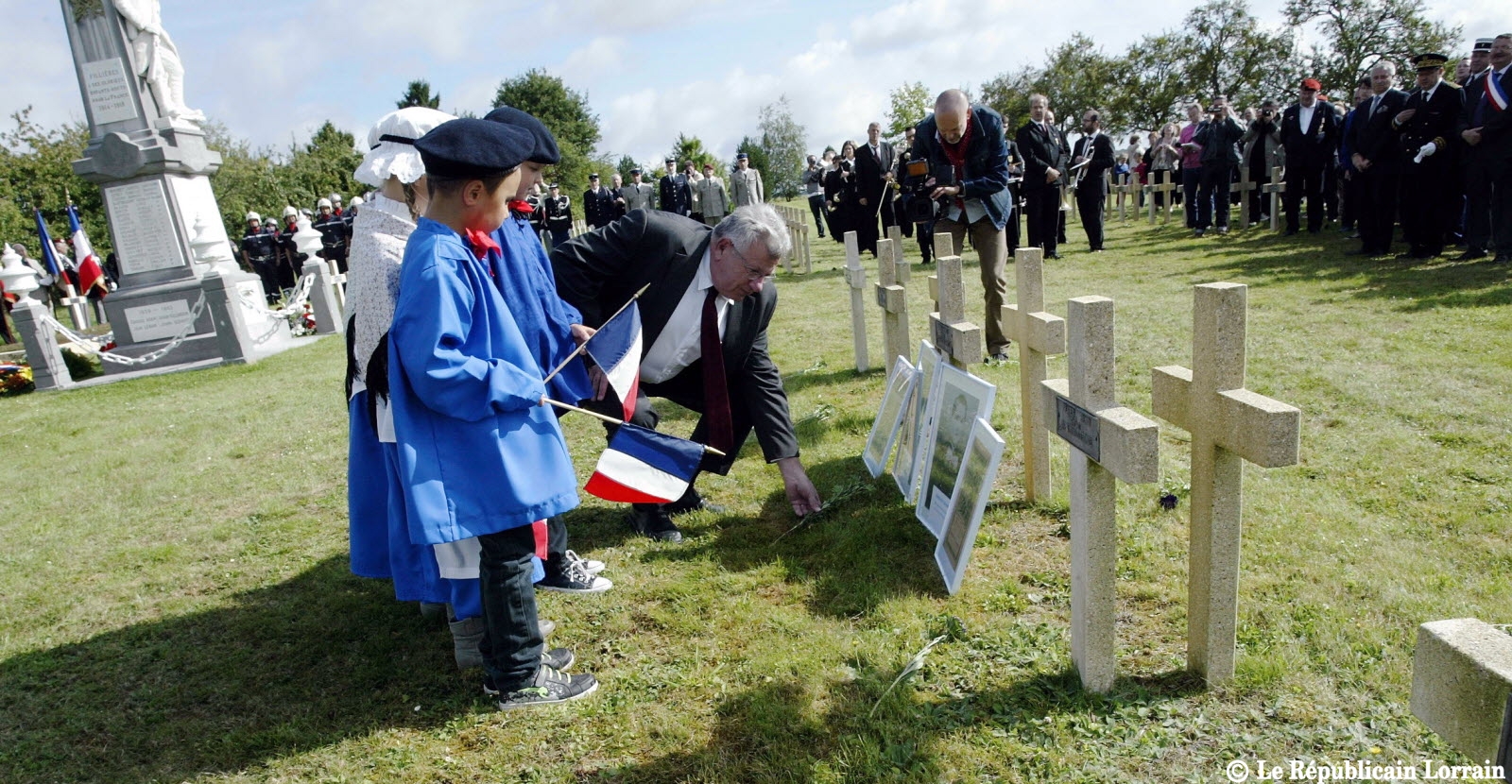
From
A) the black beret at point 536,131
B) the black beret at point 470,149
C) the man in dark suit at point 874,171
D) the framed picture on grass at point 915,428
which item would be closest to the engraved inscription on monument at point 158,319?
the man in dark suit at point 874,171

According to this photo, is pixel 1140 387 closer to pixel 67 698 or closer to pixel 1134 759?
pixel 1134 759

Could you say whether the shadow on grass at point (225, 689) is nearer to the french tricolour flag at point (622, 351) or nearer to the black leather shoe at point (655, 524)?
the black leather shoe at point (655, 524)

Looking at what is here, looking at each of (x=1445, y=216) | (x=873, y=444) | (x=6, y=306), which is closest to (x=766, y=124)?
(x=6, y=306)

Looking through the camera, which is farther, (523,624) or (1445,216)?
(1445,216)

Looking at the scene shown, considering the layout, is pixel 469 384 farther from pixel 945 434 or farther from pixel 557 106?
pixel 557 106

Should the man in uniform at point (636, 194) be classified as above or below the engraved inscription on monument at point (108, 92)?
below

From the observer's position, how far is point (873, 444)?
4.99 meters

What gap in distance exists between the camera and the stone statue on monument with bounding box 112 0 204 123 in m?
12.3

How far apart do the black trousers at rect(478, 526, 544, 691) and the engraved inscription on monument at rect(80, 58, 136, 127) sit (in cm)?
1292

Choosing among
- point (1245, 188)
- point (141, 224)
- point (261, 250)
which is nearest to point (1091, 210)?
point (1245, 188)

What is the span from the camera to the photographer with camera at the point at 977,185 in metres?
6.89

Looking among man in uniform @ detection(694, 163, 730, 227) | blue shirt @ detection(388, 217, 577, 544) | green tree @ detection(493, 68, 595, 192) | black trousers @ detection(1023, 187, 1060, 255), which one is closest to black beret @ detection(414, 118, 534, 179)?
blue shirt @ detection(388, 217, 577, 544)

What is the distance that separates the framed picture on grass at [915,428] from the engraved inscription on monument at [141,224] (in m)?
12.2

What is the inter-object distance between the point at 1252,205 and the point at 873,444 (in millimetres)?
14409
